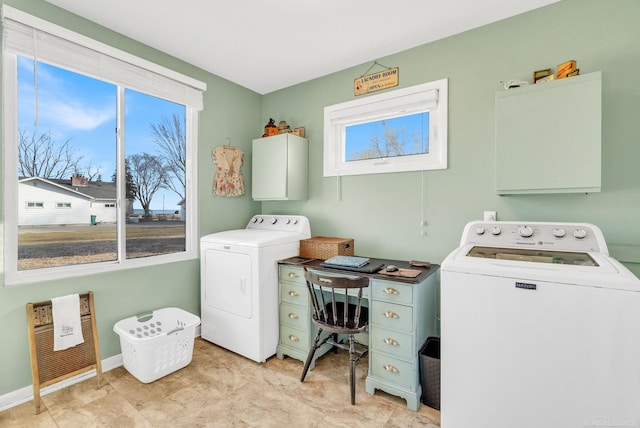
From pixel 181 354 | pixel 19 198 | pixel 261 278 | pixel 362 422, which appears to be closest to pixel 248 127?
pixel 261 278

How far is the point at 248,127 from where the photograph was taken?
3.30m

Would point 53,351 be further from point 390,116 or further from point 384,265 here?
point 390,116

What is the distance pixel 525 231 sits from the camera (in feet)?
6.02

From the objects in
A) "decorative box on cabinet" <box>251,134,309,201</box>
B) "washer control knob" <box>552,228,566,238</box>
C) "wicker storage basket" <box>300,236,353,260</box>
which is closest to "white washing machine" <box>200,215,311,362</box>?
"wicker storage basket" <box>300,236,353,260</box>

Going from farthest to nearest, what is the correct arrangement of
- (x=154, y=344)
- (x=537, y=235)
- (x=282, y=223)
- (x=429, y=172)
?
(x=282, y=223) → (x=429, y=172) → (x=154, y=344) → (x=537, y=235)

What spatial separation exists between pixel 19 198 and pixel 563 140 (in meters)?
3.37

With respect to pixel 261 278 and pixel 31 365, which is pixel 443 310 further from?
pixel 31 365

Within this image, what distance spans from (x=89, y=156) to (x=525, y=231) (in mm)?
3107

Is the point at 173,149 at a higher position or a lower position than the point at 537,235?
higher

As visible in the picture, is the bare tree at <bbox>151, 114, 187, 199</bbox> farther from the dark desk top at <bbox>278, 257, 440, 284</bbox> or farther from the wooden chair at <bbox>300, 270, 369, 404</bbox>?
the wooden chair at <bbox>300, 270, 369, 404</bbox>

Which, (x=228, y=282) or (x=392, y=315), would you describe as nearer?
(x=392, y=315)

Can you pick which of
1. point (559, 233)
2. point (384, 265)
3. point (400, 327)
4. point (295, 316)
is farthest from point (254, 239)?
point (559, 233)

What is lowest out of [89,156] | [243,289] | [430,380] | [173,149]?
[430,380]

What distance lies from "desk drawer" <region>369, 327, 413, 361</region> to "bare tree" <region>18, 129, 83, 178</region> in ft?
8.06
